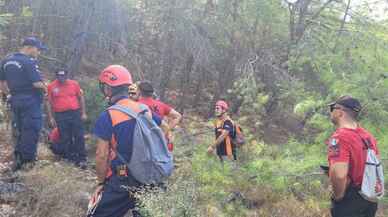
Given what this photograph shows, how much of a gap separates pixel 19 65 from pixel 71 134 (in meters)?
2.41

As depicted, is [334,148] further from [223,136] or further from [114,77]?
[223,136]

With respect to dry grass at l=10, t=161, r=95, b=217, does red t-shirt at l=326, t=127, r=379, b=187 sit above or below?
above

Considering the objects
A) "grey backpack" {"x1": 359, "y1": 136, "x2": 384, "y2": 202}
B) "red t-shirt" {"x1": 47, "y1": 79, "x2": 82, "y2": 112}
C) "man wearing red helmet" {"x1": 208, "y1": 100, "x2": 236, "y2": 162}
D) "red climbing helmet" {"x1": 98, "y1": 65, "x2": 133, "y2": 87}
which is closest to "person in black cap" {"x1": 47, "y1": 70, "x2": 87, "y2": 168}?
"red t-shirt" {"x1": 47, "y1": 79, "x2": 82, "y2": 112}

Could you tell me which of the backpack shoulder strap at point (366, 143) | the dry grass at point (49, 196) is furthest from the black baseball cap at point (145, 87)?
the backpack shoulder strap at point (366, 143)

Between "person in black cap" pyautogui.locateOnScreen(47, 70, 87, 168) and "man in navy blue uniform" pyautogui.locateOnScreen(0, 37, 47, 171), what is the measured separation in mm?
1541

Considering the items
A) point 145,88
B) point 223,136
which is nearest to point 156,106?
point 145,88

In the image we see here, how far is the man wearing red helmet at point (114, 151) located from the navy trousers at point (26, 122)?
2715mm

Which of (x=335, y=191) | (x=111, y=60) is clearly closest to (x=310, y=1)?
(x=111, y=60)

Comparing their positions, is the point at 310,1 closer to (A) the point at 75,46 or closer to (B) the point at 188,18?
(B) the point at 188,18

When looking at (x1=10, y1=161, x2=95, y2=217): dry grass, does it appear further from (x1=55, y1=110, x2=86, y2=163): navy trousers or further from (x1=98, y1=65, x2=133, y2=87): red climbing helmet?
(x1=55, y1=110, x2=86, y2=163): navy trousers

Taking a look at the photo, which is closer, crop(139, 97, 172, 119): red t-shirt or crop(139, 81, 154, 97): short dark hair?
crop(139, 81, 154, 97): short dark hair

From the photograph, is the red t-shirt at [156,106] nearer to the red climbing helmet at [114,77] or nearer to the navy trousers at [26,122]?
the navy trousers at [26,122]

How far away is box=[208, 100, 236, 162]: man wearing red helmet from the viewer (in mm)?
7531

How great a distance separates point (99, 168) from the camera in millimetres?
3695
